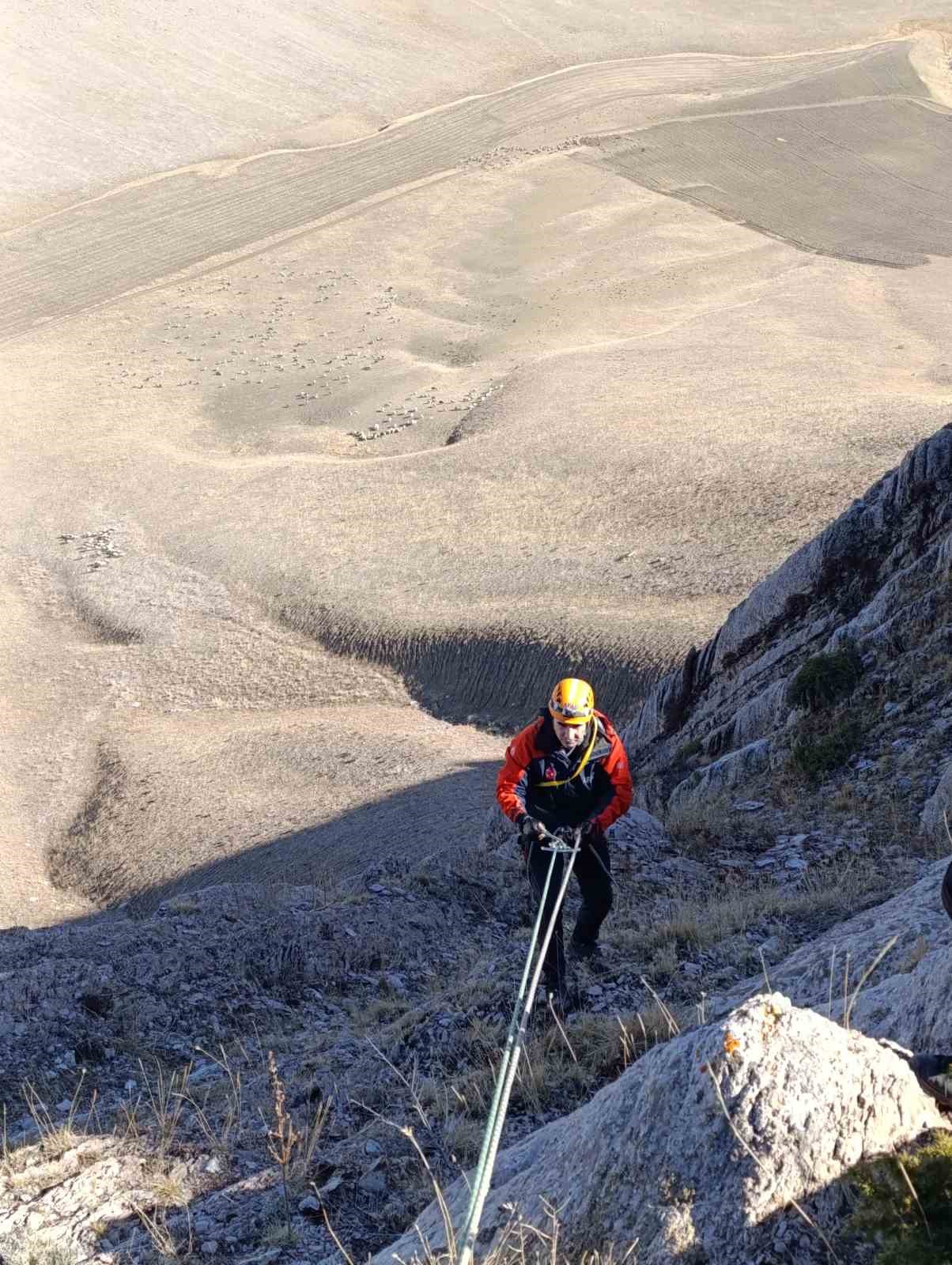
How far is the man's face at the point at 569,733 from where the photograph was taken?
8.18 metres

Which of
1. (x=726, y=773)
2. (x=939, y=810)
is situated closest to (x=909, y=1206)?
(x=939, y=810)

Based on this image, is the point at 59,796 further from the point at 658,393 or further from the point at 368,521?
the point at 658,393

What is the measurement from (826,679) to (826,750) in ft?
3.87

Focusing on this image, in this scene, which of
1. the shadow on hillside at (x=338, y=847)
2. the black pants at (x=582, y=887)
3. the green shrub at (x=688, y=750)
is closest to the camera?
the black pants at (x=582, y=887)

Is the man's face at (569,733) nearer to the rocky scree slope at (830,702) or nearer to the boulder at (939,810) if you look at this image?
the rocky scree slope at (830,702)

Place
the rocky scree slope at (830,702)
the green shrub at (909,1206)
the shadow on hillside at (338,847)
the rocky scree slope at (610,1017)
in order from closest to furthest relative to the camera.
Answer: the green shrub at (909,1206), the rocky scree slope at (610,1017), the rocky scree slope at (830,702), the shadow on hillside at (338,847)

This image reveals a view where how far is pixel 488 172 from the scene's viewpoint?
6356 centimetres

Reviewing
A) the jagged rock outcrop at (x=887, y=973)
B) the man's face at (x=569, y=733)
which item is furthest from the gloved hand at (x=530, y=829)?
the jagged rock outcrop at (x=887, y=973)

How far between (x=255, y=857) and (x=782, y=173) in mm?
53921

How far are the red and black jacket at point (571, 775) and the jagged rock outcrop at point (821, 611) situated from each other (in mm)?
6045

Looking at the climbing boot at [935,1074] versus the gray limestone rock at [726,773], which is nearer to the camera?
the climbing boot at [935,1074]

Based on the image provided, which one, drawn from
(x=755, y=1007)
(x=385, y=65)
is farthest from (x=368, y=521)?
(x=385, y=65)

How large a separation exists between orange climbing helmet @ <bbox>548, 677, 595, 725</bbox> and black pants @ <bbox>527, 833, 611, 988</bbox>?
91 cm

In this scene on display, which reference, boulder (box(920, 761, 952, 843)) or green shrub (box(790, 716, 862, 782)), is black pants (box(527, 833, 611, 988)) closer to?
boulder (box(920, 761, 952, 843))
